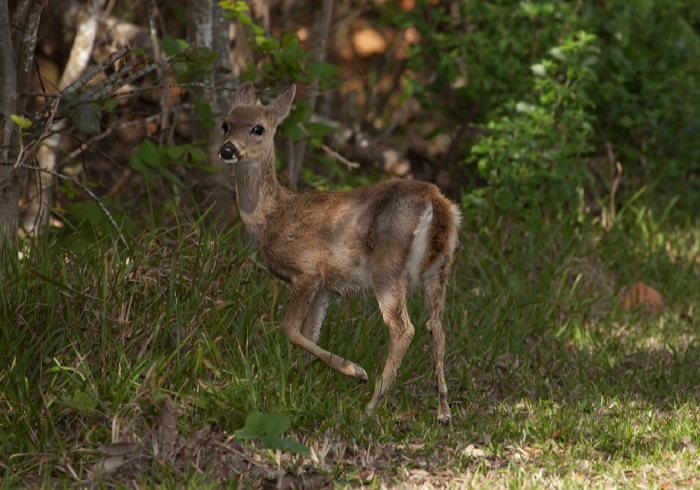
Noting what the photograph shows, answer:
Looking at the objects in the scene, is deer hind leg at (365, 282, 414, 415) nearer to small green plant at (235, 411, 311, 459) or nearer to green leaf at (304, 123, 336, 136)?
small green plant at (235, 411, 311, 459)

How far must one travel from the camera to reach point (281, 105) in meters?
5.49

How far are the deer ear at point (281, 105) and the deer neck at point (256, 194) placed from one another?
0.26m

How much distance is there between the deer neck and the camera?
5.26m

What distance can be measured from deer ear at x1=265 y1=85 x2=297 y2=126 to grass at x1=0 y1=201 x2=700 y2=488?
770 millimetres

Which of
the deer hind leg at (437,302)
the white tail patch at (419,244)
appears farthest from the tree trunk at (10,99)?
the deer hind leg at (437,302)

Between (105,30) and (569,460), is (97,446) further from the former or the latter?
(105,30)

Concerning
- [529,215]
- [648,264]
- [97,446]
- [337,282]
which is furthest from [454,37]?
[97,446]

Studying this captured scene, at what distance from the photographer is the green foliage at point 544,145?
25.2ft

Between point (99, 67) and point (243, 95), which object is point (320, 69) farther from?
point (99, 67)

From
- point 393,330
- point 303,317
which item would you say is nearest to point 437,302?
point 393,330

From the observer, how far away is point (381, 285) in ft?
16.2

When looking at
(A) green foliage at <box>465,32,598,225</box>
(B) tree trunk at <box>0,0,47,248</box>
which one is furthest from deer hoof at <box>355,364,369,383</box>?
(A) green foliage at <box>465,32,598,225</box>

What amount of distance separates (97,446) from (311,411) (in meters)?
1.00

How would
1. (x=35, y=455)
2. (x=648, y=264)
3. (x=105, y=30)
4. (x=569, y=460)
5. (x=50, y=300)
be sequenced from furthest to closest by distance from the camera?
1. (x=105, y=30)
2. (x=648, y=264)
3. (x=50, y=300)
4. (x=569, y=460)
5. (x=35, y=455)
